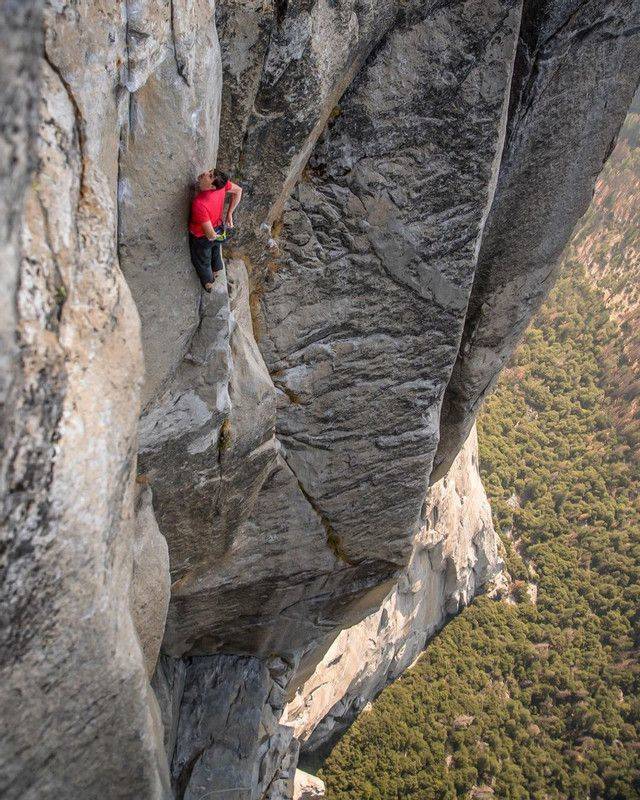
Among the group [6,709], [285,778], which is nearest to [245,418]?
[6,709]

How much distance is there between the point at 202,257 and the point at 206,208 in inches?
19.9

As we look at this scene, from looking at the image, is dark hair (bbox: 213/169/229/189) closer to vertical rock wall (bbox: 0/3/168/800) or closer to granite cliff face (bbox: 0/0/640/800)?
granite cliff face (bbox: 0/0/640/800)

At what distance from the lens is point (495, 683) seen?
76.3ft

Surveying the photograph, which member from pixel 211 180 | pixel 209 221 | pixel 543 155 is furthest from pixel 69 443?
pixel 543 155

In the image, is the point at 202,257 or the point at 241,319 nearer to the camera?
the point at 202,257

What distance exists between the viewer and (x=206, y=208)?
503 centimetres

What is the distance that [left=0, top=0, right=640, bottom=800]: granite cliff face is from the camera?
3523 millimetres

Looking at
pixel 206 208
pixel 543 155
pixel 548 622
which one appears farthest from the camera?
pixel 548 622

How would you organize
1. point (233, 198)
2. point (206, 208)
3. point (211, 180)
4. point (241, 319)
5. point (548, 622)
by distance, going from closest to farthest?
point (211, 180), point (206, 208), point (233, 198), point (241, 319), point (548, 622)

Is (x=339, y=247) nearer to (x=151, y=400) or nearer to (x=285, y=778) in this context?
(x=151, y=400)

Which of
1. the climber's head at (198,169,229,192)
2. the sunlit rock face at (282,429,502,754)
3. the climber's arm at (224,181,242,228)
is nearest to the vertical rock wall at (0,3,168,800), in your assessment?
the climber's head at (198,169,229,192)

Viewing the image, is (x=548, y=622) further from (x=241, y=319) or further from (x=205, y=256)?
(x=205, y=256)

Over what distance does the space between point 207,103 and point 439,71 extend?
298 cm

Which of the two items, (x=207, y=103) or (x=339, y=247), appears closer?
(x=207, y=103)
